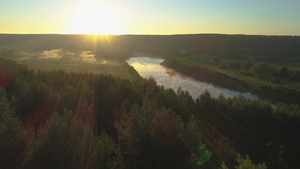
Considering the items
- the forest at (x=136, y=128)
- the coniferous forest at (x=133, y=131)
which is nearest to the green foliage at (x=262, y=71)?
the forest at (x=136, y=128)

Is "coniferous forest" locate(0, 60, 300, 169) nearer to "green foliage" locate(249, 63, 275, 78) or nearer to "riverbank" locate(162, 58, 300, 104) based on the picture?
"riverbank" locate(162, 58, 300, 104)

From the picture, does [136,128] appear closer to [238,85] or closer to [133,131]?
[133,131]

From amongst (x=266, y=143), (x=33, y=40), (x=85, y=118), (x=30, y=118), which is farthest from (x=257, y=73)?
(x=33, y=40)

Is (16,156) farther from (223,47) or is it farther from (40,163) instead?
(223,47)

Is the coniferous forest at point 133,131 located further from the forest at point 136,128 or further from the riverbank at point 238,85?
the riverbank at point 238,85

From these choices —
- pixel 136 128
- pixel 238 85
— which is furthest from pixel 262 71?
pixel 136 128

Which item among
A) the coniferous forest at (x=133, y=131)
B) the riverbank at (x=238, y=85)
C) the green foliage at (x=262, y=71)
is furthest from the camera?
the green foliage at (x=262, y=71)

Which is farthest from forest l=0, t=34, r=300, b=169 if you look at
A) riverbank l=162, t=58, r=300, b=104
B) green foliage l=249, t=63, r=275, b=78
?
green foliage l=249, t=63, r=275, b=78

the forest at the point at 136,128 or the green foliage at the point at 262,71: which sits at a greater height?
the forest at the point at 136,128
